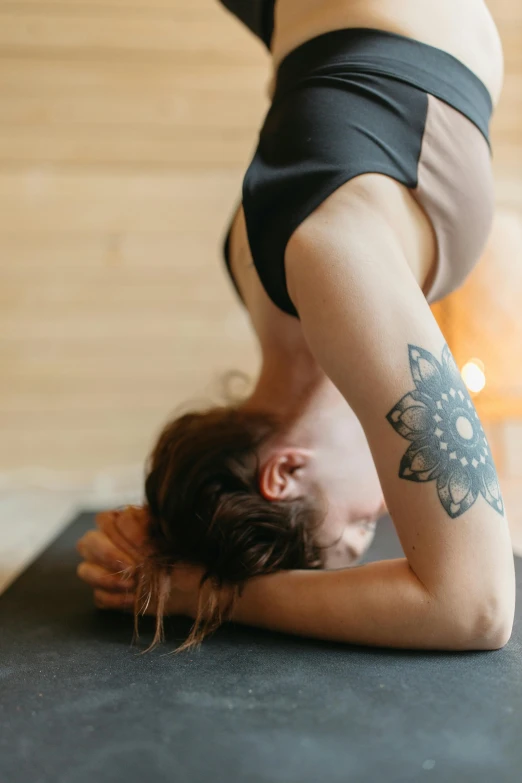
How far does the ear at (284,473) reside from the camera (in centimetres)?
109

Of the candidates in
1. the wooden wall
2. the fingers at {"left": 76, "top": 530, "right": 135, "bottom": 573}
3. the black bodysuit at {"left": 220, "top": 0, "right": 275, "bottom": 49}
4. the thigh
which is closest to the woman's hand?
the fingers at {"left": 76, "top": 530, "right": 135, "bottom": 573}

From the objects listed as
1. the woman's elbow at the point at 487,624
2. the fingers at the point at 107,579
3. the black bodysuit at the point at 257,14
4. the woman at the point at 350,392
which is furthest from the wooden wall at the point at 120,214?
the woman's elbow at the point at 487,624

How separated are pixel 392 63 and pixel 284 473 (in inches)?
24.9

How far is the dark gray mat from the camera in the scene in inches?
26.5

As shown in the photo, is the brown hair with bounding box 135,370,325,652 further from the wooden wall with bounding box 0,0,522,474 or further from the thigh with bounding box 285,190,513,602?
the wooden wall with bounding box 0,0,522,474

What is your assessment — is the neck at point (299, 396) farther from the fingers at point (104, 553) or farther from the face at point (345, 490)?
the fingers at point (104, 553)

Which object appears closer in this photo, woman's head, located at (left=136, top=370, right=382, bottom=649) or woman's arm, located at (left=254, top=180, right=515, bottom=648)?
woman's arm, located at (left=254, top=180, right=515, bottom=648)

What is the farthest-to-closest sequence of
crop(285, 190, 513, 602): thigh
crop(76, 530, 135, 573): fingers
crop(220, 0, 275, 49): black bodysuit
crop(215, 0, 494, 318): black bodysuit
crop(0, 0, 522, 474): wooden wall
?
crop(0, 0, 522, 474): wooden wall < crop(220, 0, 275, 49): black bodysuit < crop(76, 530, 135, 573): fingers < crop(215, 0, 494, 318): black bodysuit < crop(285, 190, 513, 602): thigh

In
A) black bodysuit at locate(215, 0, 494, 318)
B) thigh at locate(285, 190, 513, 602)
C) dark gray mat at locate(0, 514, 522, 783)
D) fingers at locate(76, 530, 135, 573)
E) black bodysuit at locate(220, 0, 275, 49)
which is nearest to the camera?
dark gray mat at locate(0, 514, 522, 783)

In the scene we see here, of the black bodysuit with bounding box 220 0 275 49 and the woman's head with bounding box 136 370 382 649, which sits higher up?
the black bodysuit with bounding box 220 0 275 49

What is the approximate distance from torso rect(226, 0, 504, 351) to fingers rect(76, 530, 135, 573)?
0.43m

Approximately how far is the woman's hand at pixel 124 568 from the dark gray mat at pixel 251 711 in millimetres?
57

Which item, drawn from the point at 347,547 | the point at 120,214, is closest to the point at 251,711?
the point at 347,547

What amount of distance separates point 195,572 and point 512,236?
5.01ft
